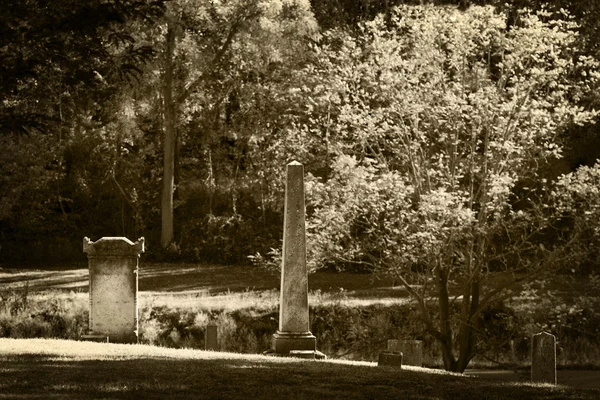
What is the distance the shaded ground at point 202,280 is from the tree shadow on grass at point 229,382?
1708 cm

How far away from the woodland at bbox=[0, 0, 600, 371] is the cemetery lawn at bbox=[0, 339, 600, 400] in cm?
321

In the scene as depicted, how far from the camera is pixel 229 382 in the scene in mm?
12898

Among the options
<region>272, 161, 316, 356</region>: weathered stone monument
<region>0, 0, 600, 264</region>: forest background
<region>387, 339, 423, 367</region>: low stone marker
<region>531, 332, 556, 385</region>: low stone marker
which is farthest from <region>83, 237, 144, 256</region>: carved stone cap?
<region>0, 0, 600, 264</region>: forest background

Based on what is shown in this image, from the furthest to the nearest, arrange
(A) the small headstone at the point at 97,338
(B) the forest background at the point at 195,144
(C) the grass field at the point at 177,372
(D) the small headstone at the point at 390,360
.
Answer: (B) the forest background at the point at 195,144, (A) the small headstone at the point at 97,338, (D) the small headstone at the point at 390,360, (C) the grass field at the point at 177,372

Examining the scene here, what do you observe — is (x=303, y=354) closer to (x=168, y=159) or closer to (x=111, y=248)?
(x=111, y=248)

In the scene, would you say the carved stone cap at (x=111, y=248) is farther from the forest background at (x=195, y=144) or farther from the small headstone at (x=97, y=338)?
the forest background at (x=195, y=144)

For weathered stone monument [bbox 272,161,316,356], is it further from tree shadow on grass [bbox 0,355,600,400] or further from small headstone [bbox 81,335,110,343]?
small headstone [bbox 81,335,110,343]

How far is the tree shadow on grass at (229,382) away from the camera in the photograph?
11.9m

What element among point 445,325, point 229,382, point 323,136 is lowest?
point 229,382

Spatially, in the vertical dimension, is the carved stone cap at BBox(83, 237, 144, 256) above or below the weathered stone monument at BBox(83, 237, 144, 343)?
above

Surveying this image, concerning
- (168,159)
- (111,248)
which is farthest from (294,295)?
(168,159)

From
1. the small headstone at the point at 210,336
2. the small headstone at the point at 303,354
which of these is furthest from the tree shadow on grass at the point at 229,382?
the small headstone at the point at 210,336

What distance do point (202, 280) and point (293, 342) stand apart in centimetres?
1804

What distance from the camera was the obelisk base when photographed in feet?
58.7
